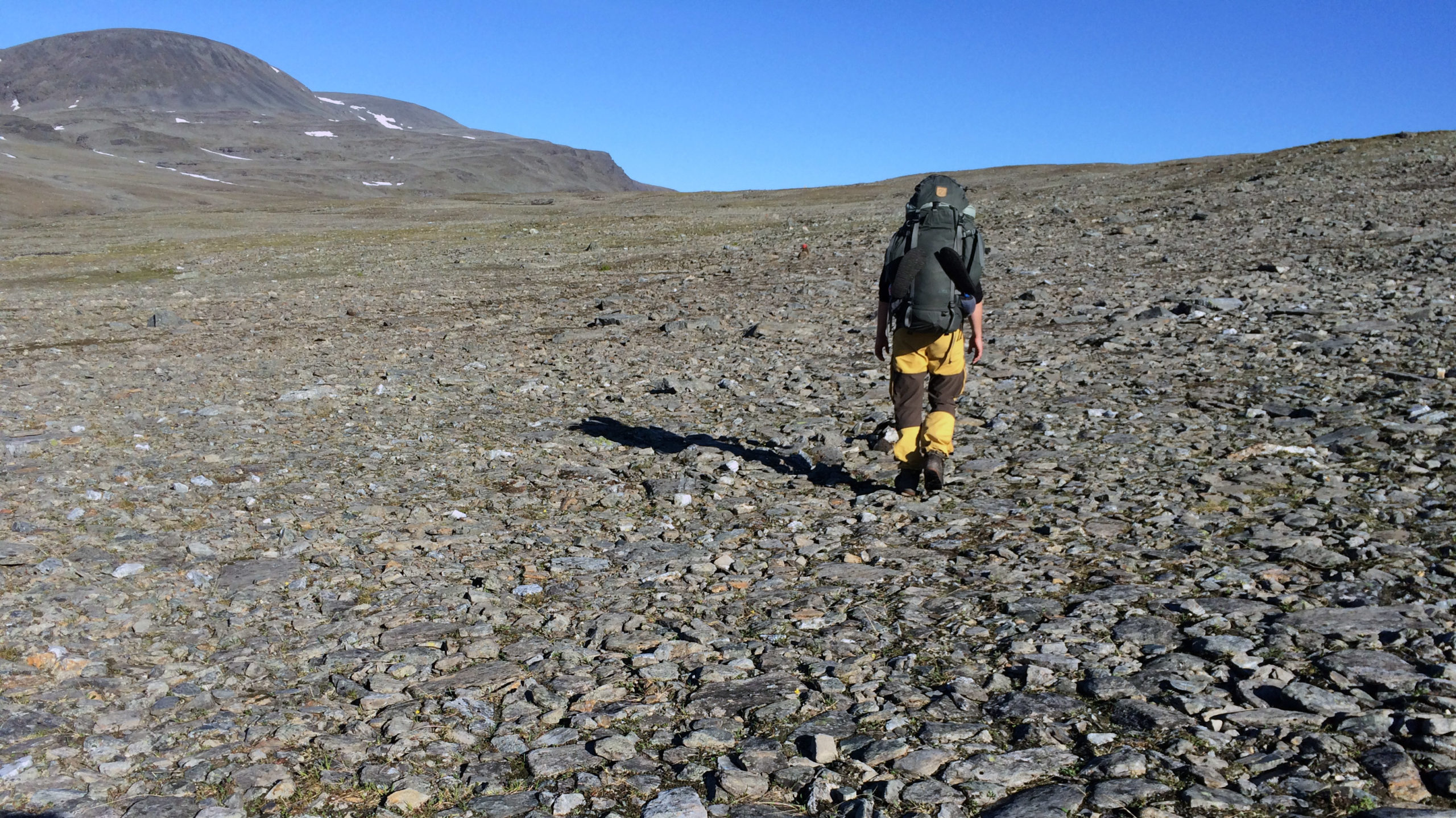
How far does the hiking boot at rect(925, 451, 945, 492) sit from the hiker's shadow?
52cm

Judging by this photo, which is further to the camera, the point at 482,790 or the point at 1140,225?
the point at 1140,225

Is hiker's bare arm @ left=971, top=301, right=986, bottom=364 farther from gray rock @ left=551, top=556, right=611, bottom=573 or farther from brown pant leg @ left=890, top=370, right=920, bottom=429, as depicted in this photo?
gray rock @ left=551, top=556, right=611, bottom=573

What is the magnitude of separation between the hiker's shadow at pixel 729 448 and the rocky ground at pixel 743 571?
0.06 m

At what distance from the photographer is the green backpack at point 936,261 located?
693 cm

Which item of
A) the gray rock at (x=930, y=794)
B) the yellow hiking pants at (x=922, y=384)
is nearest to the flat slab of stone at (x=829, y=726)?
the gray rock at (x=930, y=794)

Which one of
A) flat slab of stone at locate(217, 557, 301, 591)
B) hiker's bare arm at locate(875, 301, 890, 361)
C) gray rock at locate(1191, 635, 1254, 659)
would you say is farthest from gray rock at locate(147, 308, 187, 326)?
gray rock at locate(1191, 635, 1254, 659)

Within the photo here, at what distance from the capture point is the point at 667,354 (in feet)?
43.1

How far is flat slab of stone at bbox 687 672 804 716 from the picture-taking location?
14.1 ft

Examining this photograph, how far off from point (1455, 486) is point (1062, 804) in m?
4.51

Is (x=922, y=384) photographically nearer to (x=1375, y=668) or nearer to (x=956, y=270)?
(x=956, y=270)

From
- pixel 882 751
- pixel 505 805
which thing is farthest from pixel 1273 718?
pixel 505 805

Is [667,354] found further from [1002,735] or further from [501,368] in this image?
[1002,735]

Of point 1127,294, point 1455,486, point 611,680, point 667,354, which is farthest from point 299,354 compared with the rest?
point 1455,486

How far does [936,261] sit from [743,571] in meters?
2.59
